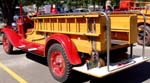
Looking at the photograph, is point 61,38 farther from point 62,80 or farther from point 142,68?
point 142,68

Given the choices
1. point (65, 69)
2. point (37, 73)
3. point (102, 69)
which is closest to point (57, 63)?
point (65, 69)

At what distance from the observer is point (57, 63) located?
6004mm

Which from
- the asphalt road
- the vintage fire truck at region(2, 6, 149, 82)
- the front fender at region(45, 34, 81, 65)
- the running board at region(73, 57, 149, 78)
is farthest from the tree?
the running board at region(73, 57, 149, 78)

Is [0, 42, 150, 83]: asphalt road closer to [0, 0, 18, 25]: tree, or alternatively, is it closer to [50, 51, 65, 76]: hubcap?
[50, 51, 65, 76]: hubcap

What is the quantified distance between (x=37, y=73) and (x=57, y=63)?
3.28 ft

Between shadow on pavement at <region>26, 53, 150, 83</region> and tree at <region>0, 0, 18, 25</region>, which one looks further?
tree at <region>0, 0, 18, 25</region>

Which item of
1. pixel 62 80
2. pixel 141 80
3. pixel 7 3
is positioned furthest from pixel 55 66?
pixel 7 3

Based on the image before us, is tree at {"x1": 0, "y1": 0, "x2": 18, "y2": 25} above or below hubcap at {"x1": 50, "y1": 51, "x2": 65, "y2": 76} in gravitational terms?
above

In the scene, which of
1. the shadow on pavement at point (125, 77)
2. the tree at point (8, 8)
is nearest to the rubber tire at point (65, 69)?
the shadow on pavement at point (125, 77)

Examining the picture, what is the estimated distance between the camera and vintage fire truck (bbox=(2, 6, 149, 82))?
5129mm

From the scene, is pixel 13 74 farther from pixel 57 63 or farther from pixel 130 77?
pixel 130 77

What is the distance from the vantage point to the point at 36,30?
7.29m

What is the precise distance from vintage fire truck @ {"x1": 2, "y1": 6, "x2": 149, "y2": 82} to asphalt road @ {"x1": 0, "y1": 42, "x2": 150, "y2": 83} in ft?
1.41

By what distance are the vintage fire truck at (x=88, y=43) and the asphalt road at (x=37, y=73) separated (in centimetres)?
43
